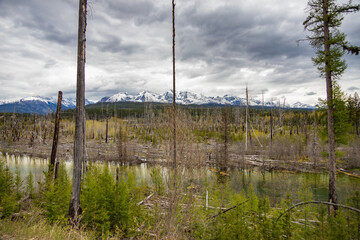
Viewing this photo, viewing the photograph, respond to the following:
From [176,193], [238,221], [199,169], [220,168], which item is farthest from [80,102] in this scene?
[220,168]

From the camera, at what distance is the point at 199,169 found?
19406 millimetres

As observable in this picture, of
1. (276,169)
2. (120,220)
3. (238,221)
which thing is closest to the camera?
(238,221)

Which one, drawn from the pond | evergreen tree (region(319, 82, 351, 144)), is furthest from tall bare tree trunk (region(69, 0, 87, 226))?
evergreen tree (region(319, 82, 351, 144))

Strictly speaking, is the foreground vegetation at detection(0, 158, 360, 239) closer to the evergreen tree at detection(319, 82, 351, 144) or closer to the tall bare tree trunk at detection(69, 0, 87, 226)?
the tall bare tree trunk at detection(69, 0, 87, 226)

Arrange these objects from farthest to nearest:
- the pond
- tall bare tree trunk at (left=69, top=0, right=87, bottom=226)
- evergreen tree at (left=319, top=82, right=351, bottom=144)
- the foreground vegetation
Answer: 1. the pond
2. evergreen tree at (left=319, top=82, right=351, bottom=144)
3. tall bare tree trunk at (left=69, top=0, right=87, bottom=226)
4. the foreground vegetation

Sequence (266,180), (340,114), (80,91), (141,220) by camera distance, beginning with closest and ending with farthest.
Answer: (141,220), (80,91), (340,114), (266,180)

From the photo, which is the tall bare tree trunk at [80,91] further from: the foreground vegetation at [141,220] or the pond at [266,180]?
the pond at [266,180]

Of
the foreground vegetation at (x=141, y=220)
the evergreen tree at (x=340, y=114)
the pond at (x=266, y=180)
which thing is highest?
the evergreen tree at (x=340, y=114)

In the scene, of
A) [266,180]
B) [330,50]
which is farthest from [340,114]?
[266,180]

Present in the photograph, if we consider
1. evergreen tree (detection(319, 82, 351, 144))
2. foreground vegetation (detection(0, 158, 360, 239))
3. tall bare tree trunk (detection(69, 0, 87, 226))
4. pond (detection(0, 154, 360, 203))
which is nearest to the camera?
foreground vegetation (detection(0, 158, 360, 239))

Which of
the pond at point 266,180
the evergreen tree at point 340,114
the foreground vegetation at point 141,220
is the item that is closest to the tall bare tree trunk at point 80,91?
the foreground vegetation at point 141,220

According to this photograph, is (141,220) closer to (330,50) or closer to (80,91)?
(80,91)

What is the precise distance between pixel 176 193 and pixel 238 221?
3.22 metres

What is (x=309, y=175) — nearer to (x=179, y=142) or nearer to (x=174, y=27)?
(x=179, y=142)
